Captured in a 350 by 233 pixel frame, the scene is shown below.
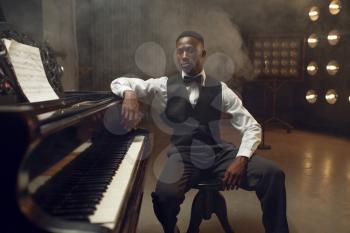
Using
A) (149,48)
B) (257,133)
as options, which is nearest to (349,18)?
(149,48)

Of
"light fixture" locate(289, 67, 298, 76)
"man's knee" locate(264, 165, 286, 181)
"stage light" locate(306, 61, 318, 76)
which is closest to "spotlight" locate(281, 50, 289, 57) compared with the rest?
"light fixture" locate(289, 67, 298, 76)

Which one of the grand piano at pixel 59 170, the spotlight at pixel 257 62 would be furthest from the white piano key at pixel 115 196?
the spotlight at pixel 257 62

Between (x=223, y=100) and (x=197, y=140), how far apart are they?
0.99 ft

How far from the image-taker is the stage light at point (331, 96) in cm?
593

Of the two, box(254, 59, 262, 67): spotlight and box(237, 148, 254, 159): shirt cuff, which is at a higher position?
box(254, 59, 262, 67): spotlight

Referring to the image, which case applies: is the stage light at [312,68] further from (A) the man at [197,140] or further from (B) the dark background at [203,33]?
(A) the man at [197,140]

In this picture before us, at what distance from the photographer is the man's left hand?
1850 mm

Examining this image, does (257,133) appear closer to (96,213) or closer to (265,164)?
(265,164)

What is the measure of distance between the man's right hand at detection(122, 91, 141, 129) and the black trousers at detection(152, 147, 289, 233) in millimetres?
345

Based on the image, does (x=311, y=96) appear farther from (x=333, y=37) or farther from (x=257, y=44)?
(x=257, y=44)

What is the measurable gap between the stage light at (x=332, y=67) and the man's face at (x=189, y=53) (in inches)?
177

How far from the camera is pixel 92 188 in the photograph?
0.96 m

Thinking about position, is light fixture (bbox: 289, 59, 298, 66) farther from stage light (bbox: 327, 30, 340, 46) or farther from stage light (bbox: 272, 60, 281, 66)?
stage light (bbox: 327, 30, 340, 46)

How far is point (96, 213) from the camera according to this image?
79 centimetres
